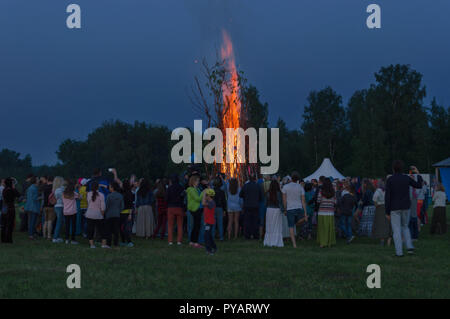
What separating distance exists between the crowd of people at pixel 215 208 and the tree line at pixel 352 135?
27.9m

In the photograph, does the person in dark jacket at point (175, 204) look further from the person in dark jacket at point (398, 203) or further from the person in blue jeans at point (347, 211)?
the person in dark jacket at point (398, 203)

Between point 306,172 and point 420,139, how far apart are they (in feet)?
57.8

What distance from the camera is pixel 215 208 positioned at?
15.3 meters

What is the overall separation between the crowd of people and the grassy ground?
0.65 metres

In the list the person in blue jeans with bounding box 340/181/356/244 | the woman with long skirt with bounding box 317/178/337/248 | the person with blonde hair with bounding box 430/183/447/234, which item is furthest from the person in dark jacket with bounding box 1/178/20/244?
the person with blonde hair with bounding box 430/183/447/234

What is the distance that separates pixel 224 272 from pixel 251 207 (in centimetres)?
671

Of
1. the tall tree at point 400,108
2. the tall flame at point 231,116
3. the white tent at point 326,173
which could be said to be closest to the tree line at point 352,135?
the tall tree at point 400,108

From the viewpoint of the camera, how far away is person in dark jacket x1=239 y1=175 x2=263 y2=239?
16.0 metres

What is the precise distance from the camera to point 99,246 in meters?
13.8

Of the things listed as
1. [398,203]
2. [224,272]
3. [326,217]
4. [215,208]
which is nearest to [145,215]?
[215,208]

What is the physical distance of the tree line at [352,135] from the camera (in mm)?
56500
